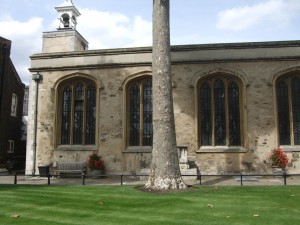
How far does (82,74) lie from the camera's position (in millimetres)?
18312

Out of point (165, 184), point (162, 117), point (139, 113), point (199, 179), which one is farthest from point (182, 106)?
point (165, 184)

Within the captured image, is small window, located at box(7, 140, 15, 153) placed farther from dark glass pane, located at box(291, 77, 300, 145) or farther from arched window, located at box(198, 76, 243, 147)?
dark glass pane, located at box(291, 77, 300, 145)

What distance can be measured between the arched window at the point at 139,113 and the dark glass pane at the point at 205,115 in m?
2.65

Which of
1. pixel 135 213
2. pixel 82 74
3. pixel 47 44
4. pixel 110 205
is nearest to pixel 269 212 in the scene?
pixel 135 213

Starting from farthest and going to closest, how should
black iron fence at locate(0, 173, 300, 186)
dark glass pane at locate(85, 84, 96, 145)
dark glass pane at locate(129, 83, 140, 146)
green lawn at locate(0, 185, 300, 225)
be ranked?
dark glass pane at locate(85, 84, 96, 145) → dark glass pane at locate(129, 83, 140, 146) → black iron fence at locate(0, 173, 300, 186) → green lawn at locate(0, 185, 300, 225)

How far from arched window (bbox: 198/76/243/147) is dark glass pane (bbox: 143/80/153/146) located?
2579mm

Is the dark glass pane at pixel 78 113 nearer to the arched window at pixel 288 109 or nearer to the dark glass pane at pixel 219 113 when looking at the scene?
the dark glass pane at pixel 219 113

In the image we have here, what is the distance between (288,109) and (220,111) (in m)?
3.29

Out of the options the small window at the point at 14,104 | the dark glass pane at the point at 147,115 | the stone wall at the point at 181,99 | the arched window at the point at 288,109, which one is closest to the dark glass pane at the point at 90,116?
the stone wall at the point at 181,99

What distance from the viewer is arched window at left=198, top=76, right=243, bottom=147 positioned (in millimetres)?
17031

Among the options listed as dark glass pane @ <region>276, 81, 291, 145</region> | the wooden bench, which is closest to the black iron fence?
the wooden bench

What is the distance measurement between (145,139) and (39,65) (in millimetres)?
7212

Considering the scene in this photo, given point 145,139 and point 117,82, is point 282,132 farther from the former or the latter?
point 117,82

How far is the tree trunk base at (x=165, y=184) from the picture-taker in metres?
10.6
